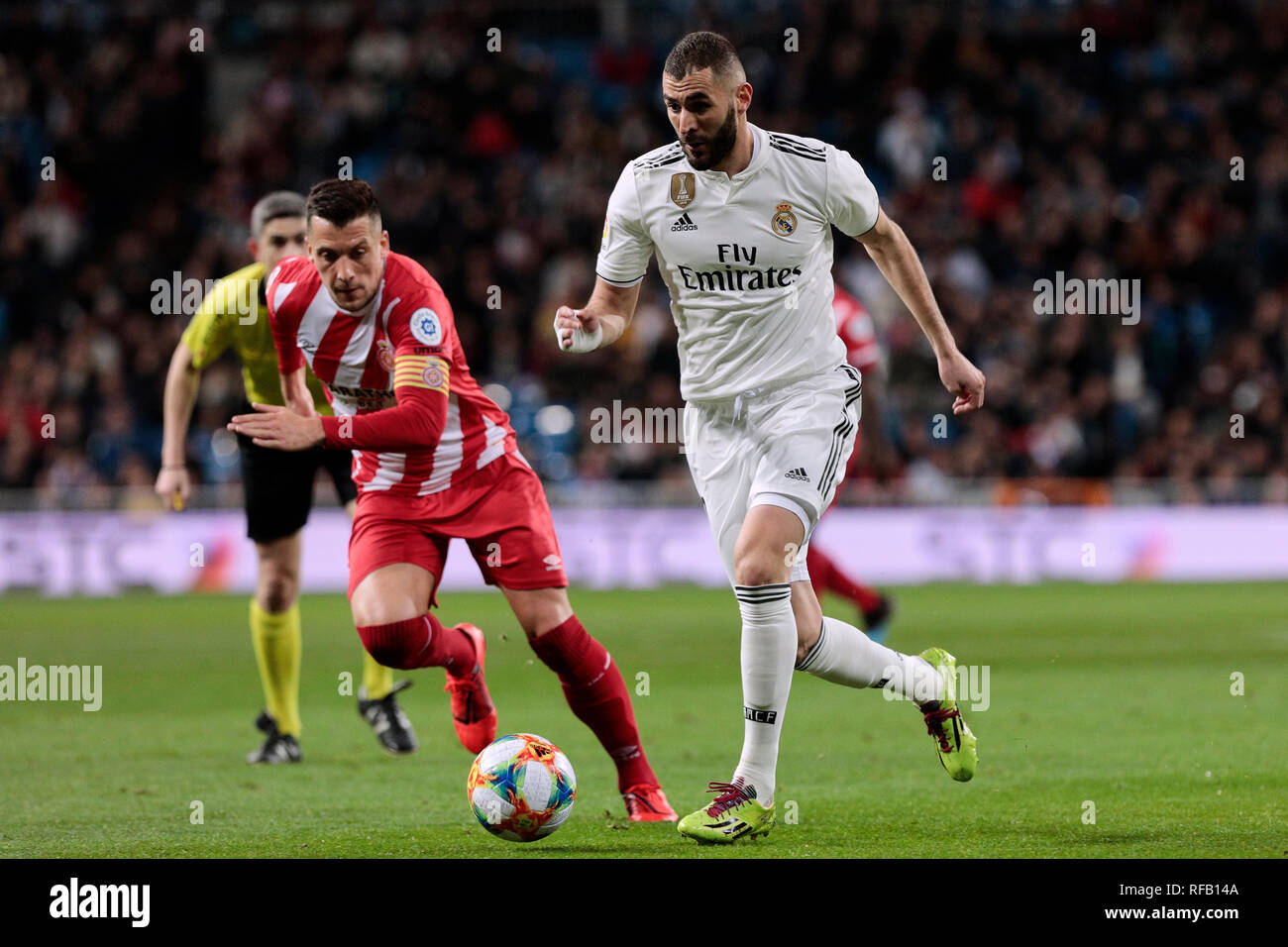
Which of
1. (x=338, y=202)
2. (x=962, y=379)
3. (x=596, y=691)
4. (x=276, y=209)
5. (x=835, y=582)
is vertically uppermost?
(x=276, y=209)

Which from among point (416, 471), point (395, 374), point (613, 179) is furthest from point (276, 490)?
point (613, 179)

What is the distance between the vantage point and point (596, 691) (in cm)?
598

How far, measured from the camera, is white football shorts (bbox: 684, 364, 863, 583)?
5629 mm

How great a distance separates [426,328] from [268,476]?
7.25 ft

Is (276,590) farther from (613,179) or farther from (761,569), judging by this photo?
(613,179)

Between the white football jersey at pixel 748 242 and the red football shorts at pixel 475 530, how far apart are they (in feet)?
2.64

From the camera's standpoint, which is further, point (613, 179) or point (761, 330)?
point (613, 179)

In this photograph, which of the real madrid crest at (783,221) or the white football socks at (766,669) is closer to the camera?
the white football socks at (766,669)

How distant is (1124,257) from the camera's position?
67.3 ft

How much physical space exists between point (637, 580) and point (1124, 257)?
7570mm

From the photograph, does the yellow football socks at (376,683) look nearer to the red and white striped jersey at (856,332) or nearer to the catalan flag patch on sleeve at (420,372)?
the catalan flag patch on sleeve at (420,372)

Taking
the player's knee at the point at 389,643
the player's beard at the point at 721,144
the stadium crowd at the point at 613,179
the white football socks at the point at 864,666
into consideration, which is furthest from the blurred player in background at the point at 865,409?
the stadium crowd at the point at 613,179

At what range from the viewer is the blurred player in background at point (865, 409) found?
399 inches

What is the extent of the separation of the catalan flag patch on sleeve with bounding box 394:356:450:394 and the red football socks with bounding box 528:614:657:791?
0.95 metres
